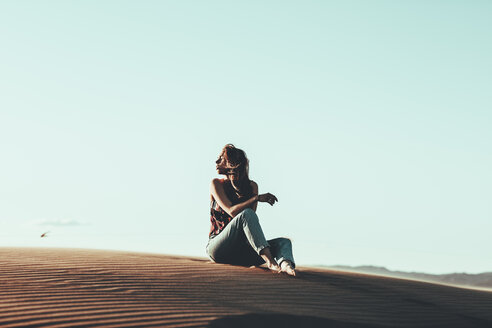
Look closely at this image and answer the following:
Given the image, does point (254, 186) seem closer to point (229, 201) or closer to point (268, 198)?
point (229, 201)

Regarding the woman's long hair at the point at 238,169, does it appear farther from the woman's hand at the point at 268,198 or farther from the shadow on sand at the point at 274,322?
the shadow on sand at the point at 274,322

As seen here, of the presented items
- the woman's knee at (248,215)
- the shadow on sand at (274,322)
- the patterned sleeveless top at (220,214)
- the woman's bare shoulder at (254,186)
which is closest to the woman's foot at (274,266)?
the woman's knee at (248,215)

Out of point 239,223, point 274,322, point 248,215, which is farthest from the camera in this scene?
point 239,223

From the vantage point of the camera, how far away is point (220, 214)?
26.7 ft

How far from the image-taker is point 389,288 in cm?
834

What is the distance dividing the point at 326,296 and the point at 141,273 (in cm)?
197

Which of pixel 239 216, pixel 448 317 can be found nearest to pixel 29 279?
pixel 239 216

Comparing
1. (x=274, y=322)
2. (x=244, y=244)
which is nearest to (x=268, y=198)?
(x=244, y=244)

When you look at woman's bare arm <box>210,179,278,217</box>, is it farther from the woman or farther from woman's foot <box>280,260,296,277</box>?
woman's foot <box>280,260,296,277</box>

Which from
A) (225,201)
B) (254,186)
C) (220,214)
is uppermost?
(254,186)

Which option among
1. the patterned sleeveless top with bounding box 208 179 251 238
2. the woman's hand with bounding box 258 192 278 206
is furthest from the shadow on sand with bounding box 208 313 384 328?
the patterned sleeveless top with bounding box 208 179 251 238

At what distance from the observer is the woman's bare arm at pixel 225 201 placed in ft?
25.3

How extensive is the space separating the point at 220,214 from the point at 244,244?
540 mm

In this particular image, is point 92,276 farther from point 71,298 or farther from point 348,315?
point 348,315
